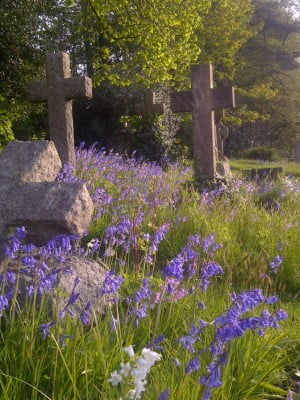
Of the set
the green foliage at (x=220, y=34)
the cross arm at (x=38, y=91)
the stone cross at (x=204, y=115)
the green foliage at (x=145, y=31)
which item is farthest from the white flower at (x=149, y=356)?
the green foliage at (x=220, y=34)

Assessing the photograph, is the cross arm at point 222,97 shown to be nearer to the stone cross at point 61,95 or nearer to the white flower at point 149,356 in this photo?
the stone cross at point 61,95

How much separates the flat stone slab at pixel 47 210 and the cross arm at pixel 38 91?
4.07m

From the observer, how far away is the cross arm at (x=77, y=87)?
7.31m

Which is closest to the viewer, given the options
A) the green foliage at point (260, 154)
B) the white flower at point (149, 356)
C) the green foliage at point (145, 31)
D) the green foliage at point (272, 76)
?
the white flower at point (149, 356)

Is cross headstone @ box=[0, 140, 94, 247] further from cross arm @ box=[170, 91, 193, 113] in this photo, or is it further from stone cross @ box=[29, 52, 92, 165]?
cross arm @ box=[170, 91, 193, 113]

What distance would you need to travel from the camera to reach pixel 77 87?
24.2 ft

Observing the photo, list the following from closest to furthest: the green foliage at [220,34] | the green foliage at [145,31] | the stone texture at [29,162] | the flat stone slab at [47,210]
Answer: the flat stone slab at [47,210], the stone texture at [29,162], the green foliage at [145,31], the green foliage at [220,34]

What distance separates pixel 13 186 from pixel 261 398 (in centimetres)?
248

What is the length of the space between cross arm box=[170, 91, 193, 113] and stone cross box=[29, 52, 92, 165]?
5.95 feet

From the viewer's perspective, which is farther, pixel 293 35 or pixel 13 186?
pixel 293 35

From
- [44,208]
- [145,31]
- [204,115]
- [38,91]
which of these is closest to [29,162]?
[44,208]

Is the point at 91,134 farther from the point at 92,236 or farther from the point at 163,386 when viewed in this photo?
the point at 163,386

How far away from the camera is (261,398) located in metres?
2.49

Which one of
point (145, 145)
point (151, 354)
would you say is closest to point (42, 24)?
point (145, 145)
